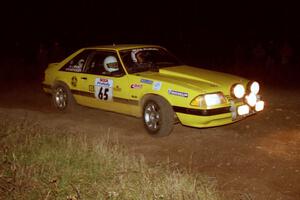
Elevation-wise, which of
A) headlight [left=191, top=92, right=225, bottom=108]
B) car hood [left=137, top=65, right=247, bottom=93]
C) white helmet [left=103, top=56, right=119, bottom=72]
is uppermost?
white helmet [left=103, top=56, right=119, bottom=72]

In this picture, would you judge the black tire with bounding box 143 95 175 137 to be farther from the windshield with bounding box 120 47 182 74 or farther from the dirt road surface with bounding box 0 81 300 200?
the windshield with bounding box 120 47 182 74

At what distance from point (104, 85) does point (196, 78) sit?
1624 millimetres

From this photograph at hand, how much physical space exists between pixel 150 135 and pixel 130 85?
33.9 inches

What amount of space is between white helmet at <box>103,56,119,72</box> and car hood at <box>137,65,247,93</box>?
723mm

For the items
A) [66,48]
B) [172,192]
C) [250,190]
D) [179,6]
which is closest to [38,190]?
[172,192]

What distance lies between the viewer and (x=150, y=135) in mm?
6570

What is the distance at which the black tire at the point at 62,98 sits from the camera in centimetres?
802

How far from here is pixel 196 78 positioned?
6.55m

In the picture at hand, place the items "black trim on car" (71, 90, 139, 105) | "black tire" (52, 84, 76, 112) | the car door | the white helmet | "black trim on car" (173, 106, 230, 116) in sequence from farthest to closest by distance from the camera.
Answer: "black tire" (52, 84, 76, 112) → the white helmet → the car door → "black trim on car" (71, 90, 139, 105) → "black trim on car" (173, 106, 230, 116)

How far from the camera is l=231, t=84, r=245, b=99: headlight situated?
6156 millimetres

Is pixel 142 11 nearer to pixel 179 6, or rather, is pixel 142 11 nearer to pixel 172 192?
pixel 179 6

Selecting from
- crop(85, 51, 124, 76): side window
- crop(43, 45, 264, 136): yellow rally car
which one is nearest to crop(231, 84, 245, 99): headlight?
crop(43, 45, 264, 136): yellow rally car

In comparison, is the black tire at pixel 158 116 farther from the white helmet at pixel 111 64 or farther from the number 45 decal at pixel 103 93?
the white helmet at pixel 111 64

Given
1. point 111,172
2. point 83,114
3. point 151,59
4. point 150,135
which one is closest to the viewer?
point 111,172
